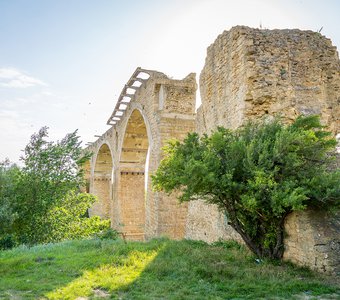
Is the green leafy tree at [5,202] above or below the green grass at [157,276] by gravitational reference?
above

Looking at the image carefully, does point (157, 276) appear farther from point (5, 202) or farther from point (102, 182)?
point (102, 182)

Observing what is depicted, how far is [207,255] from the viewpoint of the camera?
4828 millimetres

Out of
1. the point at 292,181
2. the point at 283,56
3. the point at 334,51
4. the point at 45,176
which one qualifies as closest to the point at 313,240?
the point at 292,181

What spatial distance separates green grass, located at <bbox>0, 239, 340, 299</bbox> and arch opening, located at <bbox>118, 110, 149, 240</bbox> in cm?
983

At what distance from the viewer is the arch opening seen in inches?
594

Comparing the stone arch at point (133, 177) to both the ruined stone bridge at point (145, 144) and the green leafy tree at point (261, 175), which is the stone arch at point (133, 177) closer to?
the ruined stone bridge at point (145, 144)

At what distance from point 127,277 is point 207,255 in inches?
55.5

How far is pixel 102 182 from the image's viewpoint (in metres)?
23.2

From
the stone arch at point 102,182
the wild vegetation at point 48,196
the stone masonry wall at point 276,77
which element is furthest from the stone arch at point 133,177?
the stone masonry wall at point 276,77

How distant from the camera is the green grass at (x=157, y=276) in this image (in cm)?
334

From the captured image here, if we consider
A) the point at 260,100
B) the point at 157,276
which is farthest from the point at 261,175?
the point at 260,100

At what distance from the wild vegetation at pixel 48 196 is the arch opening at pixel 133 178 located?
4072 mm

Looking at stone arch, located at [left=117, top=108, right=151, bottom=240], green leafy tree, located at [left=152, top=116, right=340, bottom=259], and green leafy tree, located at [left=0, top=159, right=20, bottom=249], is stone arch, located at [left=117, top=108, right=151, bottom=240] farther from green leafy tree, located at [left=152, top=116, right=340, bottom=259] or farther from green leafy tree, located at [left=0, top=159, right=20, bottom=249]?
green leafy tree, located at [left=152, top=116, right=340, bottom=259]

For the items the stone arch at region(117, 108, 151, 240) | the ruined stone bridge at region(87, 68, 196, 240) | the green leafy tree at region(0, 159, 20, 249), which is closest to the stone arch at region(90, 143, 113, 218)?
the ruined stone bridge at region(87, 68, 196, 240)
